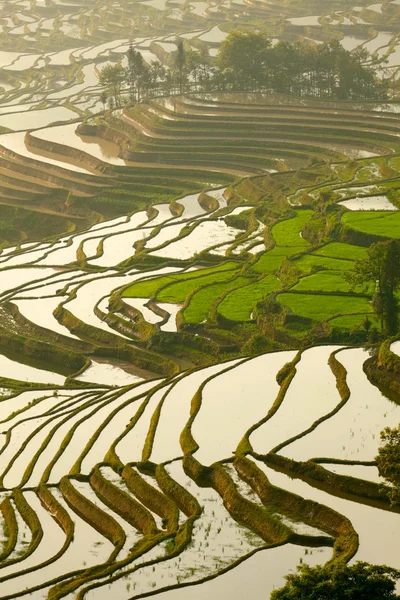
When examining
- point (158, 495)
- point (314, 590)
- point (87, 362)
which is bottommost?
point (87, 362)

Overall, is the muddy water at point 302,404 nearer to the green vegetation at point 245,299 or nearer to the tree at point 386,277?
the tree at point 386,277

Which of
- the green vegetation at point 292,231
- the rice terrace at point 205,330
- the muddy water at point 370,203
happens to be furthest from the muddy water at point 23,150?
the muddy water at point 370,203

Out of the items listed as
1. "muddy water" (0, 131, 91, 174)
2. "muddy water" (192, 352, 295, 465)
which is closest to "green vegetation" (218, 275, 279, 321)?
"muddy water" (192, 352, 295, 465)

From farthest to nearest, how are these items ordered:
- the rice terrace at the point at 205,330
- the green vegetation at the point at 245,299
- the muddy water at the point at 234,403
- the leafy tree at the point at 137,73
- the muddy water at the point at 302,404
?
the leafy tree at the point at 137,73
the green vegetation at the point at 245,299
the muddy water at the point at 234,403
the muddy water at the point at 302,404
the rice terrace at the point at 205,330

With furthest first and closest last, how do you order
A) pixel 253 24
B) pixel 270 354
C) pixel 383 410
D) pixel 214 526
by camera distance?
pixel 253 24 → pixel 270 354 → pixel 383 410 → pixel 214 526

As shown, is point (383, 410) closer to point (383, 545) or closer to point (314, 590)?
point (383, 545)

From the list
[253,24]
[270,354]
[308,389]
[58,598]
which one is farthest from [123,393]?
[253,24]

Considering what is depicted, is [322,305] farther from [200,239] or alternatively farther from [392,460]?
[392,460]
